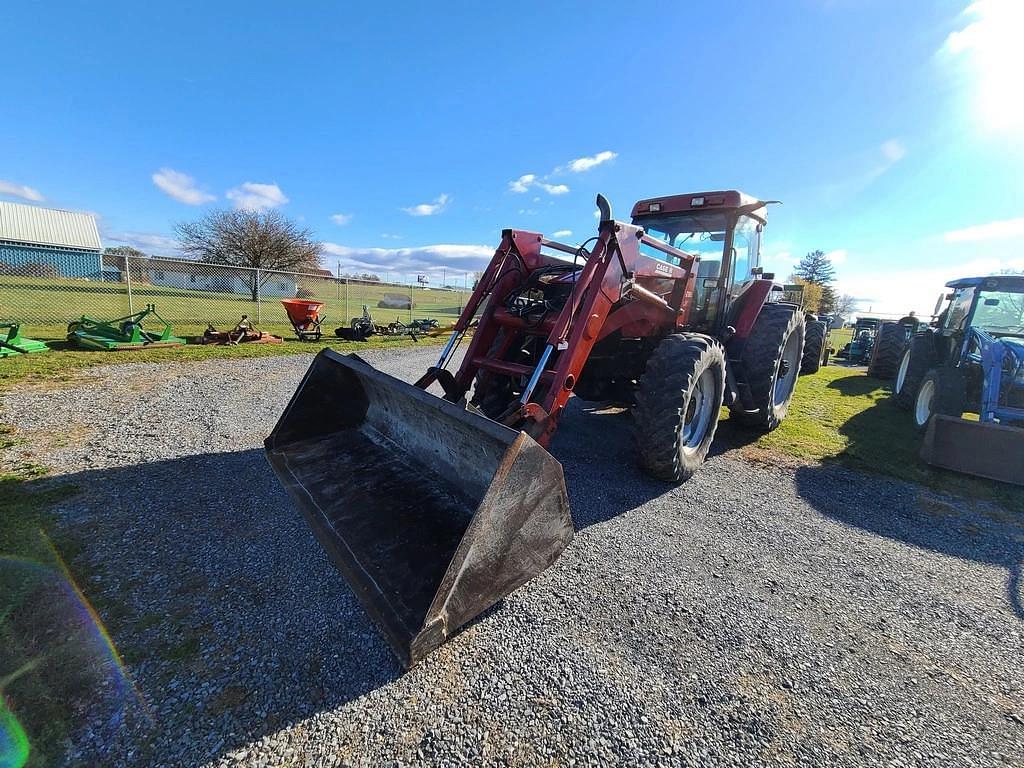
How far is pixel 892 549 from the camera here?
124 inches

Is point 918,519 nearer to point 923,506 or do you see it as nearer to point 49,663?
point 923,506

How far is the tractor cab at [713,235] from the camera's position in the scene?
16.1 ft

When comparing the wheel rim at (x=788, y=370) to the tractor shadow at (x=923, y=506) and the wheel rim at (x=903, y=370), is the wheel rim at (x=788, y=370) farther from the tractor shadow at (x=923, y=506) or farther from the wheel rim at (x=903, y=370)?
the wheel rim at (x=903, y=370)

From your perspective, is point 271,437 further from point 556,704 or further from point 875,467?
point 875,467

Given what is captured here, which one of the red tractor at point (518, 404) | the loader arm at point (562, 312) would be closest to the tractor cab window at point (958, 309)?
the red tractor at point (518, 404)

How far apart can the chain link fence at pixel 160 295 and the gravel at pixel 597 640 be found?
9904 millimetres

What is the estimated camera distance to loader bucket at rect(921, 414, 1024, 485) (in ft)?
13.7

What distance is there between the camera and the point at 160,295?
713 inches

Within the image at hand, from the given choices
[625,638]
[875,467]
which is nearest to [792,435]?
[875,467]

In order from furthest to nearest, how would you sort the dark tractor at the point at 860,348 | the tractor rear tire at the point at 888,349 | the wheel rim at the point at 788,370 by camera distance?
1. the dark tractor at the point at 860,348
2. the tractor rear tire at the point at 888,349
3. the wheel rim at the point at 788,370

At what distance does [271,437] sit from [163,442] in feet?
5.08

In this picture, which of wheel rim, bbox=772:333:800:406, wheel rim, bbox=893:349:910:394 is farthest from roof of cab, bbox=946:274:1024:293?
wheel rim, bbox=772:333:800:406

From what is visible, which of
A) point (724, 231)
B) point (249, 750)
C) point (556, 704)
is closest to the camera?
point (249, 750)

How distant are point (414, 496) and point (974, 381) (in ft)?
23.9
